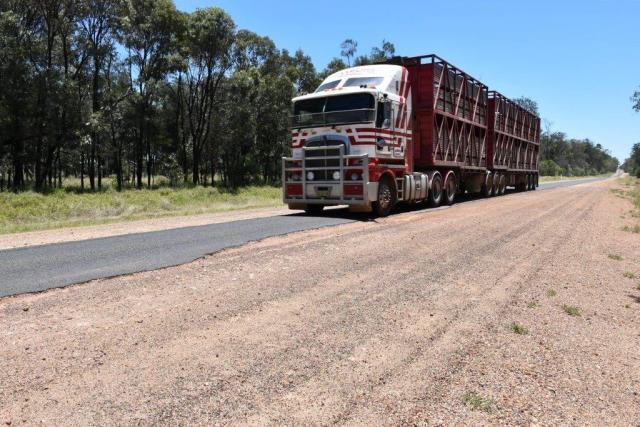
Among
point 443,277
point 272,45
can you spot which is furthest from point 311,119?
point 272,45

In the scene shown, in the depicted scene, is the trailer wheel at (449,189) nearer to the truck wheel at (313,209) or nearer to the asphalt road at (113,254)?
the truck wheel at (313,209)

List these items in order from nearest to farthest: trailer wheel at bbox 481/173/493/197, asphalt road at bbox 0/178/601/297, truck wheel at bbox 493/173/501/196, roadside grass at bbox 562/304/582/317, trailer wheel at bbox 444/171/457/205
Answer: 1. roadside grass at bbox 562/304/582/317
2. asphalt road at bbox 0/178/601/297
3. trailer wheel at bbox 444/171/457/205
4. trailer wheel at bbox 481/173/493/197
5. truck wheel at bbox 493/173/501/196

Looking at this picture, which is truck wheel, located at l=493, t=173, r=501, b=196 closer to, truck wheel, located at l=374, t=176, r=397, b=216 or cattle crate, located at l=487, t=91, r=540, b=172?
cattle crate, located at l=487, t=91, r=540, b=172

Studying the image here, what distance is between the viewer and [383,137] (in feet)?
45.7

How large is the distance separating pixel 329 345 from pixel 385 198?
10.8m

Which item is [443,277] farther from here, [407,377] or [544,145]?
[544,145]

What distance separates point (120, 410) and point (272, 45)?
165 feet

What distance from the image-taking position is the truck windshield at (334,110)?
1337 cm

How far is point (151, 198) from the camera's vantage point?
27969 mm

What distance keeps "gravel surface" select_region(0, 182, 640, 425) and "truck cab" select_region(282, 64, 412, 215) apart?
6.06 meters

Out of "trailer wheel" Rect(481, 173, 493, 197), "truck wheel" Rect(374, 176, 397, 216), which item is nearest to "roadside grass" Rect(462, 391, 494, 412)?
"truck wheel" Rect(374, 176, 397, 216)

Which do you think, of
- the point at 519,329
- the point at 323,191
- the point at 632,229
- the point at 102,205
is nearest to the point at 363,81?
the point at 323,191

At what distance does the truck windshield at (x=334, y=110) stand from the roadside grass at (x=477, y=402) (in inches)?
423

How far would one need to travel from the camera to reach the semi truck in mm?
13477
